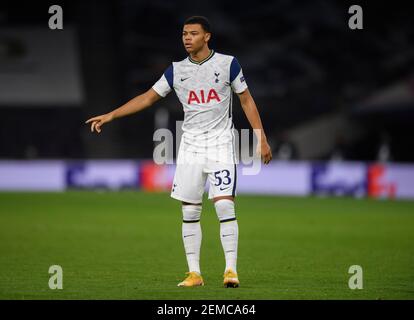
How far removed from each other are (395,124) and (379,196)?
1005 centimetres

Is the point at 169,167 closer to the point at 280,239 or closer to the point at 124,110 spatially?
the point at 280,239

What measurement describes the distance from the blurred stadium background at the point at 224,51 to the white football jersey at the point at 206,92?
65.1 ft

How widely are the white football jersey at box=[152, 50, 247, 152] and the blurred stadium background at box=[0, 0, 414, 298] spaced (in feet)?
65.1

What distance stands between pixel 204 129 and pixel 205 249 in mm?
4106

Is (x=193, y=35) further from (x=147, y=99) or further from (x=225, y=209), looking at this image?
(x=225, y=209)

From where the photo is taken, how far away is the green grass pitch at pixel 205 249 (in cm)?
890

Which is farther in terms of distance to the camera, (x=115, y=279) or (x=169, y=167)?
(x=169, y=167)

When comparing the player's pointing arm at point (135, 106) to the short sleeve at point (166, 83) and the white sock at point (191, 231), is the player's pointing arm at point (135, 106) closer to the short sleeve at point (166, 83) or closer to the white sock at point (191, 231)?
the short sleeve at point (166, 83)

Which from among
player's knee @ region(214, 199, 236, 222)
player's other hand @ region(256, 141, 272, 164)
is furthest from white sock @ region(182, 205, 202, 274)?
player's other hand @ region(256, 141, 272, 164)

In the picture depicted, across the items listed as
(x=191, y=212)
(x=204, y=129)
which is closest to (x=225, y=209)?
(x=191, y=212)

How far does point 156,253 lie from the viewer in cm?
1249

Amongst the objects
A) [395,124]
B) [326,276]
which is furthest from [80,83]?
[326,276]

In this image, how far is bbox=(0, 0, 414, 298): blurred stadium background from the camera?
1321 inches

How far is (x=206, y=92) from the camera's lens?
914cm
